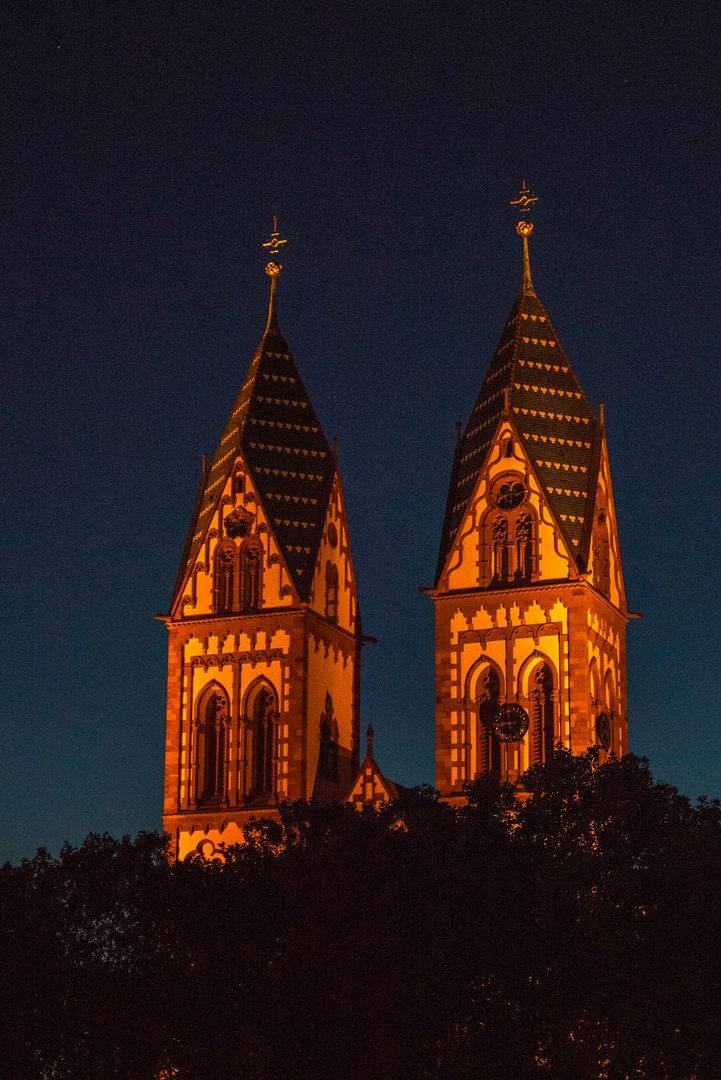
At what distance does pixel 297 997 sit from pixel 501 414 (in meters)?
28.2

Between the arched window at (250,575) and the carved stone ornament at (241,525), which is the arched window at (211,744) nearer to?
the arched window at (250,575)

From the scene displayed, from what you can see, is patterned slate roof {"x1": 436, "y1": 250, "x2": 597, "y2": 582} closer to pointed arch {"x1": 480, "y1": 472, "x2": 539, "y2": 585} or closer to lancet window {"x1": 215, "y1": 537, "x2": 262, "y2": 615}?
pointed arch {"x1": 480, "y1": 472, "x2": 539, "y2": 585}

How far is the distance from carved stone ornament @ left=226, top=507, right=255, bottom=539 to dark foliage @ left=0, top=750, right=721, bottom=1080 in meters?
20.7

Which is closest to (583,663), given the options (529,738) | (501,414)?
(529,738)

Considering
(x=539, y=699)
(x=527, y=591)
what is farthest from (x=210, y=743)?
(x=527, y=591)

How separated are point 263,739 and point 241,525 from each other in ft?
23.9

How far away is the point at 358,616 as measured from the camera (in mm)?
71875

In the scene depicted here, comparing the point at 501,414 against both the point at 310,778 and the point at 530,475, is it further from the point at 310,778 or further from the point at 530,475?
the point at 310,778

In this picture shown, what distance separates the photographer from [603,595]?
66.7 meters

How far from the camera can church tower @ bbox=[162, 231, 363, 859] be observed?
65562mm

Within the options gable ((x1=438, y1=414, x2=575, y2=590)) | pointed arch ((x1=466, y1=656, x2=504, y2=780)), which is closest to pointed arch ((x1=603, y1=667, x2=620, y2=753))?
pointed arch ((x1=466, y1=656, x2=504, y2=780))

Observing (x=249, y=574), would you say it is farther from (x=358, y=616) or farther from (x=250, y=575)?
(x=358, y=616)

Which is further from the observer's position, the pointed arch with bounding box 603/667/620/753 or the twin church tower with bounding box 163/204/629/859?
the pointed arch with bounding box 603/667/620/753

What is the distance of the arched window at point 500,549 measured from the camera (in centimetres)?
6569
